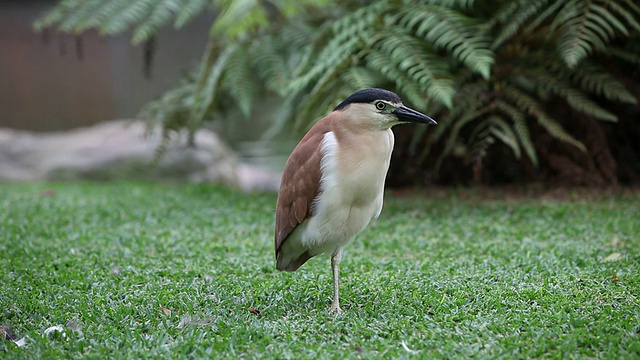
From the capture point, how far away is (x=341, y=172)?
339 centimetres

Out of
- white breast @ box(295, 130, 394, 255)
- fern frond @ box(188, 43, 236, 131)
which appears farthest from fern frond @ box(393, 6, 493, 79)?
white breast @ box(295, 130, 394, 255)

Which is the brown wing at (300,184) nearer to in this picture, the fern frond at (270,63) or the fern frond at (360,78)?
the fern frond at (360,78)

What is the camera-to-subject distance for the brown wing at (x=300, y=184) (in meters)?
3.49

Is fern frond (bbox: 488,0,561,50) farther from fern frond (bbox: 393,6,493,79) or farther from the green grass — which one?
the green grass

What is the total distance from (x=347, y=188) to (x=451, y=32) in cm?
258

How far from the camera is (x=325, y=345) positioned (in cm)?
299

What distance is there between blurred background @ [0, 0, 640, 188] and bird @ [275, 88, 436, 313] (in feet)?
5.81

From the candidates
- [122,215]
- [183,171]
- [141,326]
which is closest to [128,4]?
[183,171]

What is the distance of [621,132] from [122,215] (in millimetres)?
4596

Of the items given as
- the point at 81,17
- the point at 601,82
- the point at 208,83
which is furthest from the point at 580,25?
the point at 81,17

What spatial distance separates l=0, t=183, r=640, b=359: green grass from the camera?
299 centimetres

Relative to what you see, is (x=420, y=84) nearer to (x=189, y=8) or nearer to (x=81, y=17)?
(x=189, y=8)

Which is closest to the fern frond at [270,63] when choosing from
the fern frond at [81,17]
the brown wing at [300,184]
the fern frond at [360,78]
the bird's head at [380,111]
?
the fern frond at [360,78]

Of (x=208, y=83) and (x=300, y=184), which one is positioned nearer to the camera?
(x=300, y=184)
